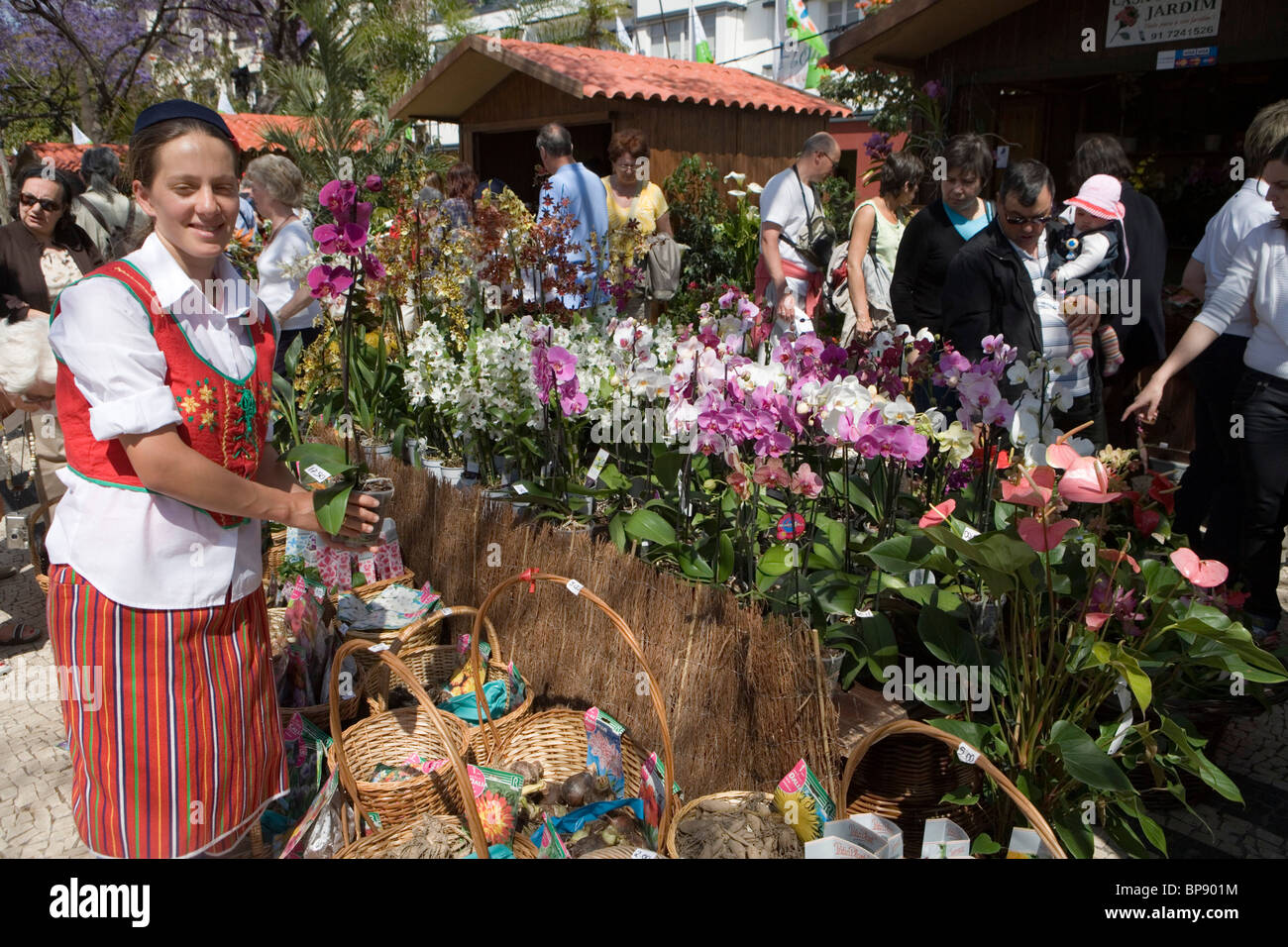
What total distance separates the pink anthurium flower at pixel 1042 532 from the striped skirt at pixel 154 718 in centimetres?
136

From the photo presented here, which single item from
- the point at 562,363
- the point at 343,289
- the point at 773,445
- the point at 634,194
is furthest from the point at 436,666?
the point at 634,194

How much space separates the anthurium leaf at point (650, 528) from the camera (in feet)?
7.72

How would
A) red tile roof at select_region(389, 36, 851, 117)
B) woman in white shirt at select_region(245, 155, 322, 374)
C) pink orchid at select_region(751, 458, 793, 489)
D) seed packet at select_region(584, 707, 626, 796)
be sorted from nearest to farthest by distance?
pink orchid at select_region(751, 458, 793, 489) < seed packet at select_region(584, 707, 626, 796) < woman in white shirt at select_region(245, 155, 322, 374) < red tile roof at select_region(389, 36, 851, 117)

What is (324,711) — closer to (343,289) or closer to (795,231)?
(343,289)

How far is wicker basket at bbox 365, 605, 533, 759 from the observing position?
228 cm

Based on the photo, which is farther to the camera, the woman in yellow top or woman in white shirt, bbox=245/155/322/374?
the woman in yellow top

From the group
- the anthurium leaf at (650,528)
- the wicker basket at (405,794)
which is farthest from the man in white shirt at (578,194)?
the wicker basket at (405,794)

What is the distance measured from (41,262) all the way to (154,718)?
9.28 feet

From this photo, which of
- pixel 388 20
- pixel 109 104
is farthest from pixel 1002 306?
pixel 109 104

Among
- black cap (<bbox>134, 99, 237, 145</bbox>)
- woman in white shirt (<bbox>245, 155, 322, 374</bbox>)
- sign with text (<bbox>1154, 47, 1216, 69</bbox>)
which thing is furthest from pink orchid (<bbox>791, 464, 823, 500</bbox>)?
sign with text (<bbox>1154, 47, 1216, 69</bbox>)

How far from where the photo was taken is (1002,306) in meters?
2.83

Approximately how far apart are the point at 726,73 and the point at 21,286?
9.78 meters

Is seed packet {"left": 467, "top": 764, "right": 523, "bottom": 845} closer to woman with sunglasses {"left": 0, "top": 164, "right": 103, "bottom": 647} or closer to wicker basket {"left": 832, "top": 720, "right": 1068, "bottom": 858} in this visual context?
wicker basket {"left": 832, "top": 720, "right": 1068, "bottom": 858}

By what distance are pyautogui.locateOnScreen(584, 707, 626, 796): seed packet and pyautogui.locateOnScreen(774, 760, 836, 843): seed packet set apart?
0.42 meters
